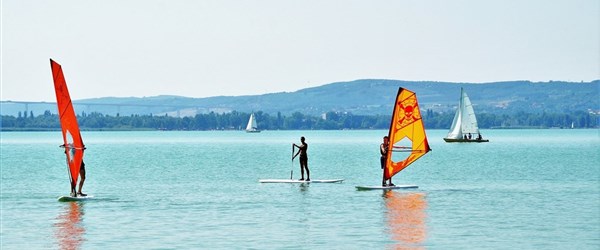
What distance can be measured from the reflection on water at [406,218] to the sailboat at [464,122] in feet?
283

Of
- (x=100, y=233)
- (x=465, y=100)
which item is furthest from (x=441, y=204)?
(x=465, y=100)

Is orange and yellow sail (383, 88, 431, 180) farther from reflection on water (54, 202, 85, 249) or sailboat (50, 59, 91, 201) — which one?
reflection on water (54, 202, 85, 249)

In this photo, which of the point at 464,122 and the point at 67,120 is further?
the point at 464,122

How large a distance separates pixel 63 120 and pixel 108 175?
28477 millimetres

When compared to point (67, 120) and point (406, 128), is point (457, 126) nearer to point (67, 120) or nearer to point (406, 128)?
point (406, 128)

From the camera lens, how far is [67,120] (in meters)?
39.2

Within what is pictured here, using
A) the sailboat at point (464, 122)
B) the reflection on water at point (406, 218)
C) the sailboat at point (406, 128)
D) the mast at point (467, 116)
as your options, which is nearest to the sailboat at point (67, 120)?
the reflection on water at point (406, 218)

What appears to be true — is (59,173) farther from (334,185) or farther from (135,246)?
(135,246)

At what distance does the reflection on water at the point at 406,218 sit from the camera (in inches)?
1167

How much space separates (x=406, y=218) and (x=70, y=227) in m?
9.27

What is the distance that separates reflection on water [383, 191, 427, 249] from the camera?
1167 inches

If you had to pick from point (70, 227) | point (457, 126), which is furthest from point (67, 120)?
point (457, 126)

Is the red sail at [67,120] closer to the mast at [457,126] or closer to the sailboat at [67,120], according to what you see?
the sailboat at [67,120]

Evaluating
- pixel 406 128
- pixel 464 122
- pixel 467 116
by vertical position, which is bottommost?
pixel 406 128
